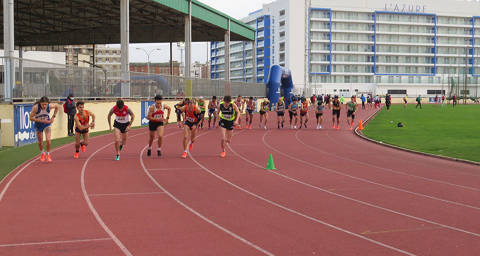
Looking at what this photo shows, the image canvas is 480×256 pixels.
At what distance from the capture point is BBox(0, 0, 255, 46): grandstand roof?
1448 inches

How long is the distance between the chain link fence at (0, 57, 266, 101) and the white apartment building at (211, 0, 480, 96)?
80.5 meters

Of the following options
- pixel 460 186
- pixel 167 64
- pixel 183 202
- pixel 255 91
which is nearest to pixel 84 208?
pixel 183 202

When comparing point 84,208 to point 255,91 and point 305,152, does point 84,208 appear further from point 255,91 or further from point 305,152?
point 255,91

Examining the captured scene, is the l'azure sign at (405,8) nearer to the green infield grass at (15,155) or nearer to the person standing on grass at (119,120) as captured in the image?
the green infield grass at (15,155)

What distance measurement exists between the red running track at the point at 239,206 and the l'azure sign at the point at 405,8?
4426 inches

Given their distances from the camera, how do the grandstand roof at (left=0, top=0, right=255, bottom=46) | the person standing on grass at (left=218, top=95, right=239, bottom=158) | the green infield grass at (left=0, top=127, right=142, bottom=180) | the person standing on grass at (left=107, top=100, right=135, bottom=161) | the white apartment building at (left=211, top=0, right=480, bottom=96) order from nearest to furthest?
→ the green infield grass at (left=0, top=127, right=142, bottom=180), the person standing on grass at (left=107, top=100, right=135, bottom=161), the person standing on grass at (left=218, top=95, right=239, bottom=158), the grandstand roof at (left=0, top=0, right=255, bottom=46), the white apartment building at (left=211, top=0, right=480, bottom=96)

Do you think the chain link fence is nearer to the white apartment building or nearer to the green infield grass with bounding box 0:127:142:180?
the green infield grass with bounding box 0:127:142:180

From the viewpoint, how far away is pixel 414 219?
25.3 feet

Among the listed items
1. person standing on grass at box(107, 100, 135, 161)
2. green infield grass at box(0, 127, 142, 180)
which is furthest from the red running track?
person standing on grass at box(107, 100, 135, 161)

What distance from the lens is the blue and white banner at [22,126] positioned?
56.9 ft

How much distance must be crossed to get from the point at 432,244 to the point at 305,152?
10.6 metres

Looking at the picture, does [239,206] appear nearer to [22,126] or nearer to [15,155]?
[15,155]

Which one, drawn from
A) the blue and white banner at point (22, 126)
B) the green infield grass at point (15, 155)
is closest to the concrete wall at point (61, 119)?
the blue and white banner at point (22, 126)

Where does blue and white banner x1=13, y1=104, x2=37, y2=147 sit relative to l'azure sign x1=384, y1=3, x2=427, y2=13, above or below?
below
